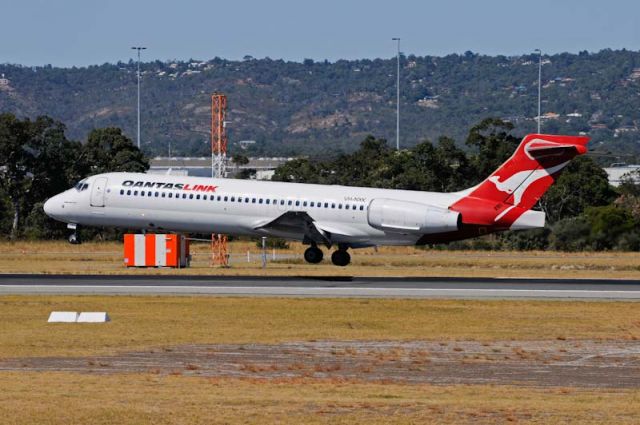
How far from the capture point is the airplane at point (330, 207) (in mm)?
47344

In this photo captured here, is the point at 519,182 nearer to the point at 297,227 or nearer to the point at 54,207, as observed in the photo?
the point at 297,227

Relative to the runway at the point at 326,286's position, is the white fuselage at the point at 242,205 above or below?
above

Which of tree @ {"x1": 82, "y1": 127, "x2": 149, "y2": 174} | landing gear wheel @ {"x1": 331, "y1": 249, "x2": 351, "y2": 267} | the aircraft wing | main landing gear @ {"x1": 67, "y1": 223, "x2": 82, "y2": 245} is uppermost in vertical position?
tree @ {"x1": 82, "y1": 127, "x2": 149, "y2": 174}

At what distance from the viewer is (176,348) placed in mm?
25891

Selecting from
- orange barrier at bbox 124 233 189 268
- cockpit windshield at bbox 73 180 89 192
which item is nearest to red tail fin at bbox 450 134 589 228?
orange barrier at bbox 124 233 189 268

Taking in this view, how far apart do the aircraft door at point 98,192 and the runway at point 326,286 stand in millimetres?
6426

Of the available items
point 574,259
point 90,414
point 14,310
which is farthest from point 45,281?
point 574,259

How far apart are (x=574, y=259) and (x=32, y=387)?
1812 inches

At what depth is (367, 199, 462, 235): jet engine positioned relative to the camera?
47.7 m

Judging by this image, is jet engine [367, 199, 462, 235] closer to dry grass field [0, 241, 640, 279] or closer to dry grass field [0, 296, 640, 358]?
dry grass field [0, 241, 640, 279]

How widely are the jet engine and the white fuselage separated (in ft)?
0.83

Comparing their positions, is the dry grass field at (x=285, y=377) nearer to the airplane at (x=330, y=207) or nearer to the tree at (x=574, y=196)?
the airplane at (x=330, y=207)

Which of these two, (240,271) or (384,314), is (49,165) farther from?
(384,314)

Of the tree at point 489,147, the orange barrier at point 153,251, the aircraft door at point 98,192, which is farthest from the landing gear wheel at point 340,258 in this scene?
the tree at point 489,147
